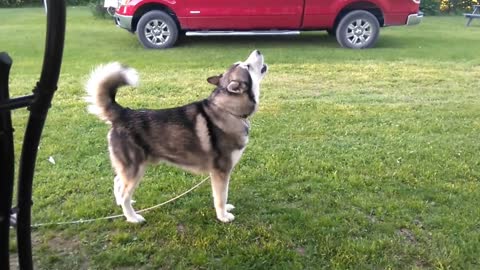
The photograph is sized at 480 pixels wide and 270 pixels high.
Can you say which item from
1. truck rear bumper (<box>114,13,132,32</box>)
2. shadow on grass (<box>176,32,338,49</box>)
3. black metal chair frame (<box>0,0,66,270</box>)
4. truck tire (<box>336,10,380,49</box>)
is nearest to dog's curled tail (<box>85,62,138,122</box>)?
black metal chair frame (<box>0,0,66,270</box>)

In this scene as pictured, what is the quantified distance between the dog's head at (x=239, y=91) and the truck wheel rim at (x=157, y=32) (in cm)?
732

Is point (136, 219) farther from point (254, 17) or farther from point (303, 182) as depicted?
point (254, 17)

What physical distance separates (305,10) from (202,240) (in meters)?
8.05

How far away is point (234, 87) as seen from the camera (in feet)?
10.5

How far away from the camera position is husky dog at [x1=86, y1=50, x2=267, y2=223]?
3180 millimetres

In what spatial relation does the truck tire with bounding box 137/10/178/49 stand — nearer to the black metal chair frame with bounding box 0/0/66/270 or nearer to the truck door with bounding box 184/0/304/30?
the truck door with bounding box 184/0/304/30

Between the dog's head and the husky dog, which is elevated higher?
the dog's head

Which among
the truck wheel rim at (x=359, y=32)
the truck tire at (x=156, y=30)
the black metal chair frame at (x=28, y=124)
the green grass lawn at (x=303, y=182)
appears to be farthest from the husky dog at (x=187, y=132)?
the truck wheel rim at (x=359, y=32)

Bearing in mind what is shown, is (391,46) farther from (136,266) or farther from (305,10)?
(136,266)

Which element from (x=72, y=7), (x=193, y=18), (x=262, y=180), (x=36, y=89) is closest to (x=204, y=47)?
(x=193, y=18)

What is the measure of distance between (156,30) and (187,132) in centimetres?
747

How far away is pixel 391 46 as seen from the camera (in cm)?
1069

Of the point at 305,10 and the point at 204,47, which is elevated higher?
the point at 305,10

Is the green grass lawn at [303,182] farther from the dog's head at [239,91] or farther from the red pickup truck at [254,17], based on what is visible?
the red pickup truck at [254,17]
